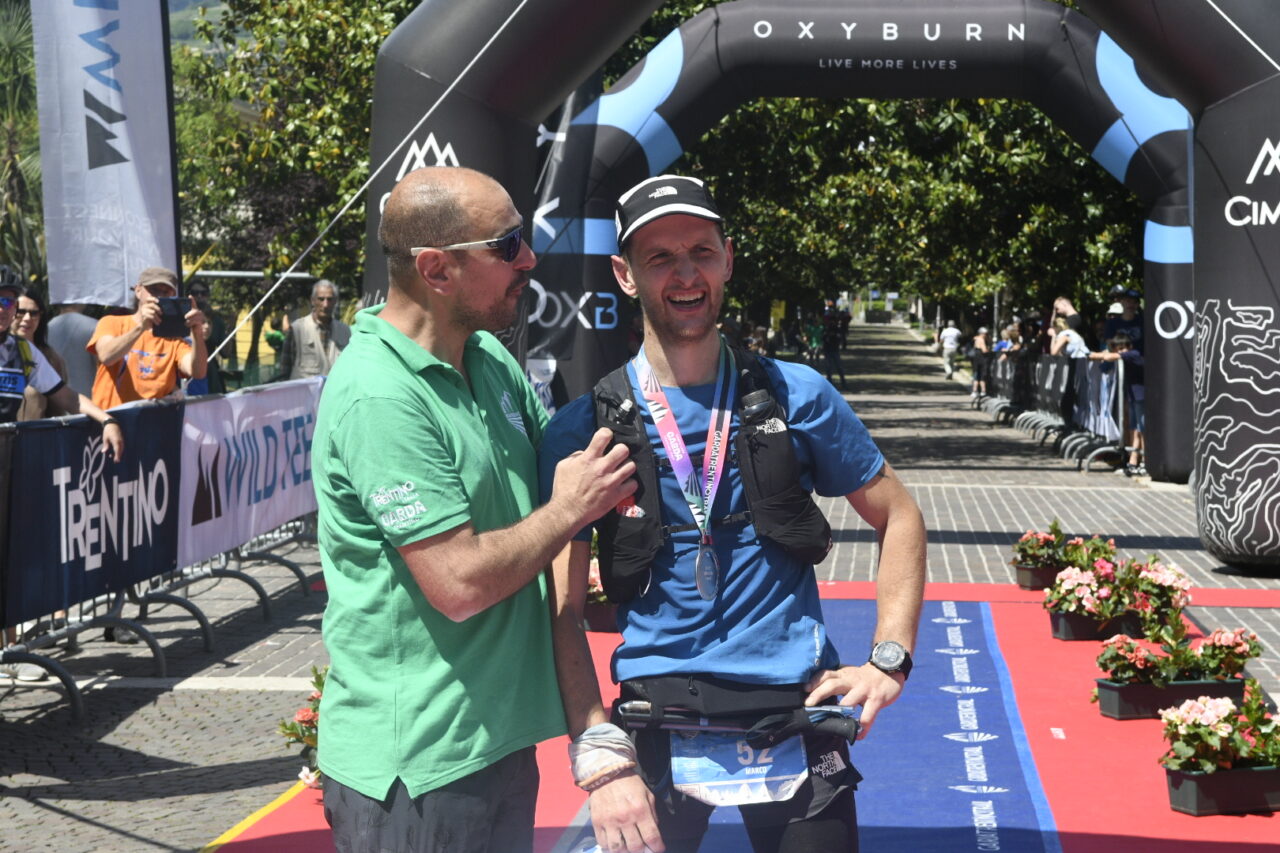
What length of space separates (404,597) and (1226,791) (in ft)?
13.7

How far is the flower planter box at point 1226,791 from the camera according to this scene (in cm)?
585

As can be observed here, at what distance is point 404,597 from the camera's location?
274cm

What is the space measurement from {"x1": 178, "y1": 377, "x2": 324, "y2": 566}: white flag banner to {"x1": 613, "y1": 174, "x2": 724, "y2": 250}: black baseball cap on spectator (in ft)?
21.3

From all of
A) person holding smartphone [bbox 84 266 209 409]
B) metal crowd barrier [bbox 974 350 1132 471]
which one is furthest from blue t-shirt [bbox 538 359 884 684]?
metal crowd barrier [bbox 974 350 1132 471]

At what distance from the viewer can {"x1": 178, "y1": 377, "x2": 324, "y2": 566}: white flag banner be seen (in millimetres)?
9242

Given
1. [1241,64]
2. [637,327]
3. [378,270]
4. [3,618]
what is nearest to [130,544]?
[3,618]

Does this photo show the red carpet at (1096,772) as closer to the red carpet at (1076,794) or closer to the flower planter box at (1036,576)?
the red carpet at (1076,794)

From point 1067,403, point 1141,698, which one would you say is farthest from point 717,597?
point 1067,403

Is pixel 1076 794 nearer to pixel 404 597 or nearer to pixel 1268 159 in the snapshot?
pixel 404 597

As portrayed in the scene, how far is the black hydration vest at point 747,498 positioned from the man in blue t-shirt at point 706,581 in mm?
13

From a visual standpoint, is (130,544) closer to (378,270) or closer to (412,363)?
(378,270)

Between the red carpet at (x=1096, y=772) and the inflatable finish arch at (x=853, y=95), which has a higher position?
the inflatable finish arch at (x=853, y=95)

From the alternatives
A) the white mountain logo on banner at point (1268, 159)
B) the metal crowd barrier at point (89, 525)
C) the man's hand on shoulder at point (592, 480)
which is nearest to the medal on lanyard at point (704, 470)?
the man's hand on shoulder at point (592, 480)

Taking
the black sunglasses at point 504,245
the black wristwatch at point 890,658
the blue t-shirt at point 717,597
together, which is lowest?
the black wristwatch at point 890,658
